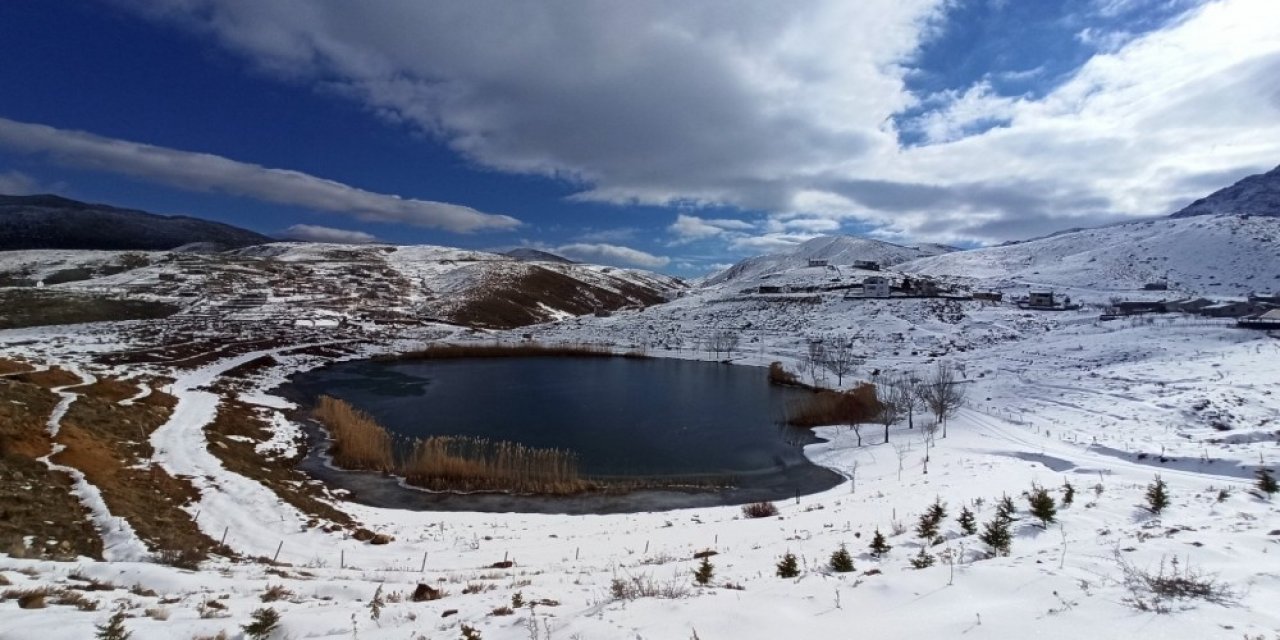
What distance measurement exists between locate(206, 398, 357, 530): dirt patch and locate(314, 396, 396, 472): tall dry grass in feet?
6.66

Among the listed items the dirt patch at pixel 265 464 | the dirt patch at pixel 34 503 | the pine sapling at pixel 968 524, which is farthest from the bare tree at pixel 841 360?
the dirt patch at pixel 34 503

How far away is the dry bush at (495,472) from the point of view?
26.2 metres

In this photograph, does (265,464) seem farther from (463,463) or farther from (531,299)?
(531,299)

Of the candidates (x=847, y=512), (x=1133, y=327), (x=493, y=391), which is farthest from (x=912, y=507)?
(x=1133, y=327)

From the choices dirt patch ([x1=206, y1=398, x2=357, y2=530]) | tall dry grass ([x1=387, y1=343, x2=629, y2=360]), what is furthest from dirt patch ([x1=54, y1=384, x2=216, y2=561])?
tall dry grass ([x1=387, y1=343, x2=629, y2=360])

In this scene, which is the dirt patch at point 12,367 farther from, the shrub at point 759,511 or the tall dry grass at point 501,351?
the tall dry grass at point 501,351

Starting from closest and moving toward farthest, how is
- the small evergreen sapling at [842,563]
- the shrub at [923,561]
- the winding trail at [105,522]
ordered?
the shrub at [923,561] → the small evergreen sapling at [842,563] → the winding trail at [105,522]

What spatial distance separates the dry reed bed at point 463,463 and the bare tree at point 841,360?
34.4m

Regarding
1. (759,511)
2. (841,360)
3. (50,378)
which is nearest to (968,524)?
(759,511)

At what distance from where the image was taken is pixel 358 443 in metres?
29.6

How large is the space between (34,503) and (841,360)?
55673 mm

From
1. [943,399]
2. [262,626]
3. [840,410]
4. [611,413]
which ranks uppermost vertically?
[262,626]

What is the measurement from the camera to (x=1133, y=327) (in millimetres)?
54781

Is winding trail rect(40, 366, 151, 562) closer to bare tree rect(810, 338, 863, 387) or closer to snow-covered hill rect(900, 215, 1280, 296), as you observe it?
bare tree rect(810, 338, 863, 387)
